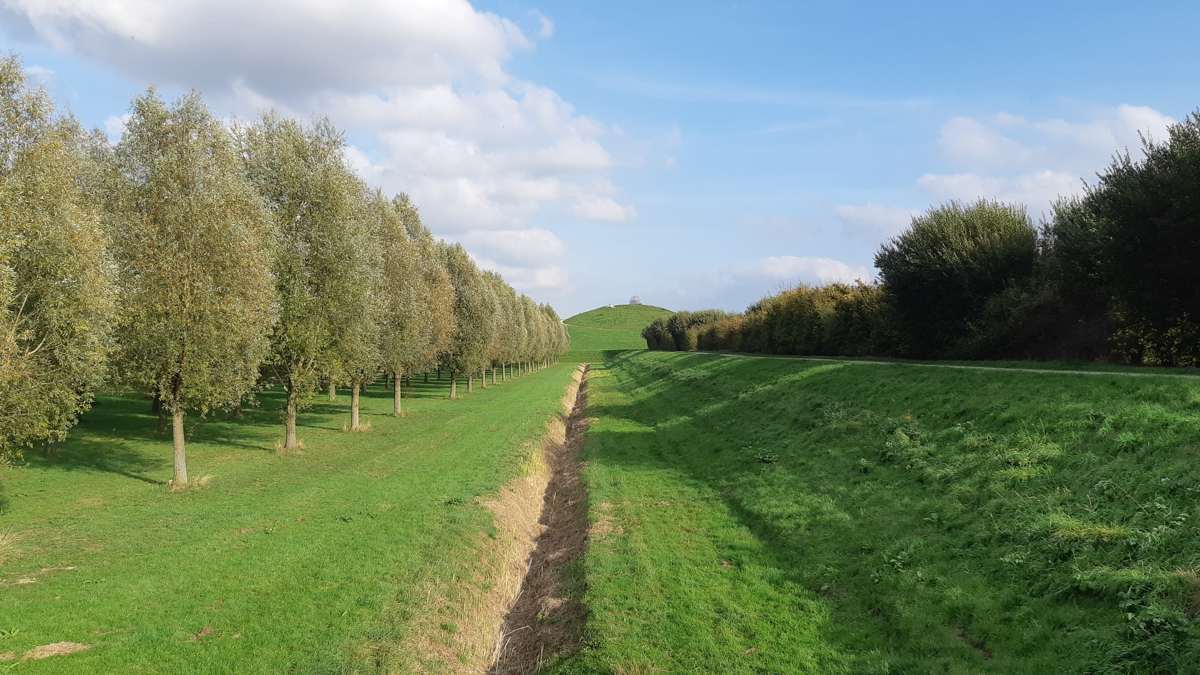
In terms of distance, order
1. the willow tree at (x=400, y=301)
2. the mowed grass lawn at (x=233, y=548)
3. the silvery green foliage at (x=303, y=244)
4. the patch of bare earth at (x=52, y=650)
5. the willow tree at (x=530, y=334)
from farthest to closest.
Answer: the willow tree at (x=530, y=334)
the willow tree at (x=400, y=301)
the silvery green foliage at (x=303, y=244)
the mowed grass lawn at (x=233, y=548)
the patch of bare earth at (x=52, y=650)

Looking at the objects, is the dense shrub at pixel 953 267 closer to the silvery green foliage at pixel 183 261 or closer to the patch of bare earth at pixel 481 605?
the patch of bare earth at pixel 481 605

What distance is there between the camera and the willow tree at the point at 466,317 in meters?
60.3

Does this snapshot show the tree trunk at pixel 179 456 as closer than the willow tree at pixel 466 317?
Yes

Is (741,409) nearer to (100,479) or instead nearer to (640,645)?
(640,645)

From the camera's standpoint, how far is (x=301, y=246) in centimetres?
3083

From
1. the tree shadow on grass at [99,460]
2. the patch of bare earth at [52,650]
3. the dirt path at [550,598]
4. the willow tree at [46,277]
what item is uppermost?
the willow tree at [46,277]

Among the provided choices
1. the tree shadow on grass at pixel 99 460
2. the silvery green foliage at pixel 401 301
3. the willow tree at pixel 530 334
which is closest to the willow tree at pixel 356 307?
the silvery green foliage at pixel 401 301

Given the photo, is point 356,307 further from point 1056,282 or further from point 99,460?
point 1056,282

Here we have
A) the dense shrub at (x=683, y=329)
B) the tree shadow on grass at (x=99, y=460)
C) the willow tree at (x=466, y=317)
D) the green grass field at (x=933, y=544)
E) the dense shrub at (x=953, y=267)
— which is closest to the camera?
the green grass field at (x=933, y=544)

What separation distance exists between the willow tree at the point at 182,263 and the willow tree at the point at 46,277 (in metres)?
2.52

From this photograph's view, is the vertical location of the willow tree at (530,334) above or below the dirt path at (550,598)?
above

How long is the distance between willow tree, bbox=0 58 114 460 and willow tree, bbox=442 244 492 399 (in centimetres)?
3842

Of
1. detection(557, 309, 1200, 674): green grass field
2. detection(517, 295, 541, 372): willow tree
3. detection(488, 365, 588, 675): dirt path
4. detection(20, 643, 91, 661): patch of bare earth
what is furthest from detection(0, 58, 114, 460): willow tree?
detection(517, 295, 541, 372): willow tree

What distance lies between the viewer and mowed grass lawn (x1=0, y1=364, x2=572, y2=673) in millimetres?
11305
